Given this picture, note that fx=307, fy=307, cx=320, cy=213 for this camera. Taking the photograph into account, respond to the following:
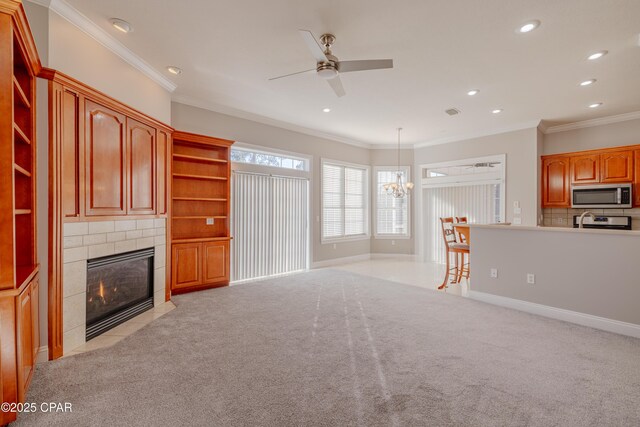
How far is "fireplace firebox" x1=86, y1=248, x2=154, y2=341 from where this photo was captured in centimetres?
316

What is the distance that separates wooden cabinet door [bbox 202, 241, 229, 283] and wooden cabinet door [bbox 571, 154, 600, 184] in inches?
259

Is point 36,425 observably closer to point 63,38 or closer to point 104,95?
point 104,95

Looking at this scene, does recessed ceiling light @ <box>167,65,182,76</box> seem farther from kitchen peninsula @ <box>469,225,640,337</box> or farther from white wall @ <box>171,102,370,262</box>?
kitchen peninsula @ <box>469,225,640,337</box>

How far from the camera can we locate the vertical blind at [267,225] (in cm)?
551

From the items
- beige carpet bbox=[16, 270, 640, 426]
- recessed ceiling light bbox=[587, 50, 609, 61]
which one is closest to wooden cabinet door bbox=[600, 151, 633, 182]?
recessed ceiling light bbox=[587, 50, 609, 61]

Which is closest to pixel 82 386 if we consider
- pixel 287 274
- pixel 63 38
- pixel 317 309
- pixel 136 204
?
pixel 136 204

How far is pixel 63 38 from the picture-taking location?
281 centimetres

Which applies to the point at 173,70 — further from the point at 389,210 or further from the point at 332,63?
the point at 389,210

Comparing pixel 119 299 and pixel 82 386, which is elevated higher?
pixel 119 299

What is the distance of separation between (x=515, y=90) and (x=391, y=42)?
8.13 feet

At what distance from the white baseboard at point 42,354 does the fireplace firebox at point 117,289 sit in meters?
0.40

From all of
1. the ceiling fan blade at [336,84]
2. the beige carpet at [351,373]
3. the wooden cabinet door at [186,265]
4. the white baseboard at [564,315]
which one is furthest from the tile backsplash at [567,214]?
the wooden cabinet door at [186,265]

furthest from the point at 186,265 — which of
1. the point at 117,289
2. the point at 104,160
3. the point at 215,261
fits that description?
the point at 104,160

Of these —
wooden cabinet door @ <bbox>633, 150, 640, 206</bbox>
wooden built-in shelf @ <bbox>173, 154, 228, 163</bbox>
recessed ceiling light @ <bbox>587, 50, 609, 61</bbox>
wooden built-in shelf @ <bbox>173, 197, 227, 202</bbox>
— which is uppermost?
recessed ceiling light @ <bbox>587, 50, 609, 61</bbox>
